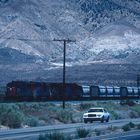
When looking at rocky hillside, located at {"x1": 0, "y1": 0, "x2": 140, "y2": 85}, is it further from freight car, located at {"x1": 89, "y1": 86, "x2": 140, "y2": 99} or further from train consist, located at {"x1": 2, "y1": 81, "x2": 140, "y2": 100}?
train consist, located at {"x1": 2, "y1": 81, "x2": 140, "y2": 100}

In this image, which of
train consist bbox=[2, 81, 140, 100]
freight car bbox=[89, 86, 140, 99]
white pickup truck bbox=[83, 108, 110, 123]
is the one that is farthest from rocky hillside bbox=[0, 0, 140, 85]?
white pickup truck bbox=[83, 108, 110, 123]

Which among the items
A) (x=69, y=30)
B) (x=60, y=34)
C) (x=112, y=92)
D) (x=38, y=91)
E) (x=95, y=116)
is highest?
(x=69, y=30)

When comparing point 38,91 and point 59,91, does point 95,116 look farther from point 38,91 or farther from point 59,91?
point 59,91

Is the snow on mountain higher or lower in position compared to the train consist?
higher

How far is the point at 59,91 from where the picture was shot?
A: 81.2 m

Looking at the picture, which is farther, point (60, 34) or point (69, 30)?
point (69, 30)

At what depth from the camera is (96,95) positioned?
90688mm

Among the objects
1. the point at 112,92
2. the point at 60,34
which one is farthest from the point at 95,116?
the point at 60,34

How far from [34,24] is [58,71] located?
1384 inches

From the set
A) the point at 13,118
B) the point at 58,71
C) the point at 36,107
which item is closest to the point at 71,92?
the point at 36,107

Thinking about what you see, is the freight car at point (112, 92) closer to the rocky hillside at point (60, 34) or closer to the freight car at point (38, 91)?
the freight car at point (38, 91)

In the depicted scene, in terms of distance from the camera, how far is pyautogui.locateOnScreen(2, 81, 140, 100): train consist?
75062mm

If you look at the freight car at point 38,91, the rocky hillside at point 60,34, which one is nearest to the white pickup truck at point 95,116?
the freight car at point 38,91

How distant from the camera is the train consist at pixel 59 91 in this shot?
75062 mm
